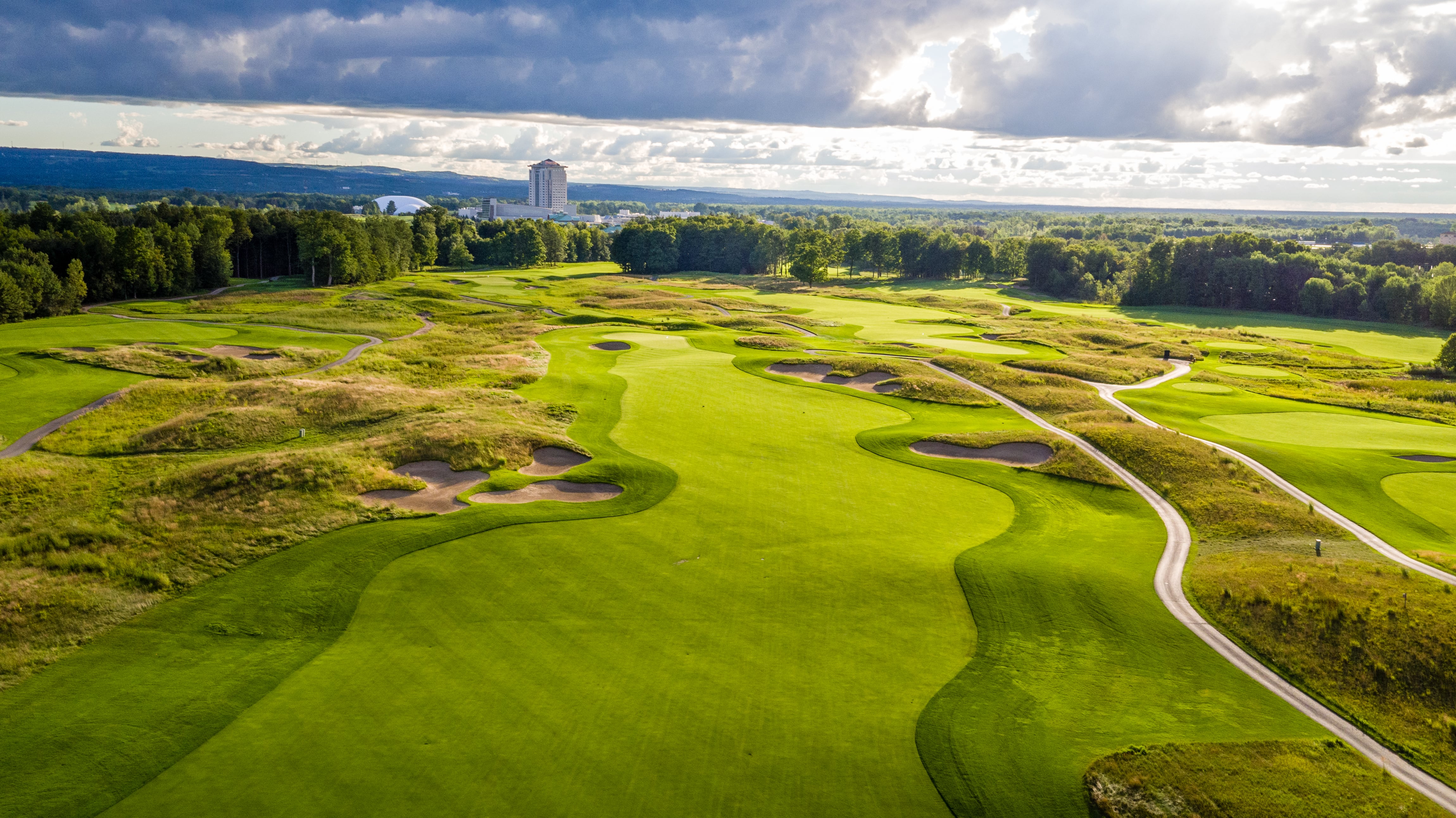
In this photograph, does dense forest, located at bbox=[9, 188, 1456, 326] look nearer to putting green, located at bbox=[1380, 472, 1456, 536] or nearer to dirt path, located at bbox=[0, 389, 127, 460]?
dirt path, located at bbox=[0, 389, 127, 460]

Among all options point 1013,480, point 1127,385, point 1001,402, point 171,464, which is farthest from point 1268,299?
point 171,464

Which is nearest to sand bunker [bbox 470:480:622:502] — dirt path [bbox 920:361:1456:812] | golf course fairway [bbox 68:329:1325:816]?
golf course fairway [bbox 68:329:1325:816]

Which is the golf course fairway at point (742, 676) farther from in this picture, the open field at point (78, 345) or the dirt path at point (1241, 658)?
the open field at point (78, 345)

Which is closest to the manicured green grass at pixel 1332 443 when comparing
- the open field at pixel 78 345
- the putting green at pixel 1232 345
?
the putting green at pixel 1232 345

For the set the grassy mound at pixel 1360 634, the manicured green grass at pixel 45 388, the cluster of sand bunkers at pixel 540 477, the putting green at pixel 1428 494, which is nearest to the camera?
the grassy mound at pixel 1360 634

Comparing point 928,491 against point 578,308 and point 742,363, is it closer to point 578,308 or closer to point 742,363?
point 742,363
